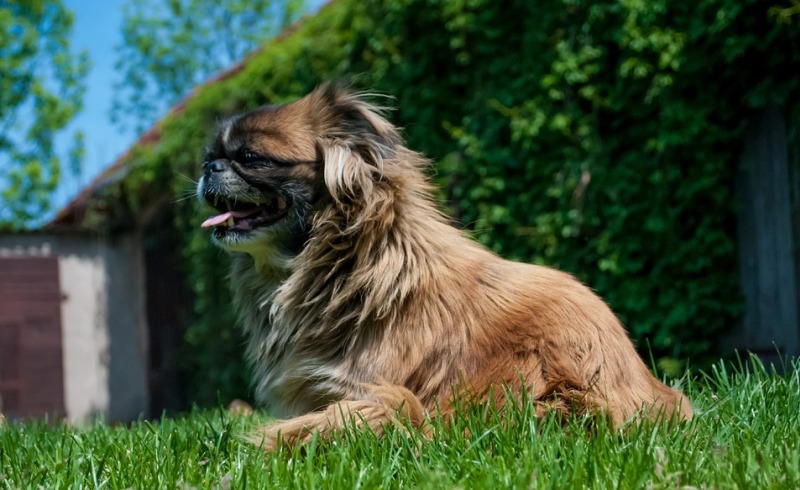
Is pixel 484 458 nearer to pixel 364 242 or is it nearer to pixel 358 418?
pixel 358 418

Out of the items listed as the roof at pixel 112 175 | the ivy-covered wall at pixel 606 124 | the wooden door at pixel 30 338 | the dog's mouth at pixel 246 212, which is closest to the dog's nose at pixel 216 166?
the dog's mouth at pixel 246 212

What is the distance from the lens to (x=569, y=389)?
287 cm

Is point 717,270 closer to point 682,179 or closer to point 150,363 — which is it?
point 682,179

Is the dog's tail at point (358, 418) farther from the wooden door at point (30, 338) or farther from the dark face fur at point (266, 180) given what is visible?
the wooden door at point (30, 338)

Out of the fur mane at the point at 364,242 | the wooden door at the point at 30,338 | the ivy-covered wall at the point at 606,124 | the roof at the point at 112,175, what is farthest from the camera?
the wooden door at the point at 30,338

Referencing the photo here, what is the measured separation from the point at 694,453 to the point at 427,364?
102 centimetres

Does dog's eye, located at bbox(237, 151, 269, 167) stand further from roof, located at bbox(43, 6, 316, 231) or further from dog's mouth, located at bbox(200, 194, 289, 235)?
roof, located at bbox(43, 6, 316, 231)

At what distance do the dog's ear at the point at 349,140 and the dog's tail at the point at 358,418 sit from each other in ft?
2.88

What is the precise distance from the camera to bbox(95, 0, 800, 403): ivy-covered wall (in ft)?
17.1

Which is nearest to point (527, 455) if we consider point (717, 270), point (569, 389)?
point (569, 389)

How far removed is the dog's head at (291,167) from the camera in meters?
3.48

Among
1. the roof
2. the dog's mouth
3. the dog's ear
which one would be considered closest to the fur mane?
the dog's ear

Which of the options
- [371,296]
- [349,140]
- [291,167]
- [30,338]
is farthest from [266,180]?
[30,338]

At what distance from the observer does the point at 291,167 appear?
354cm
